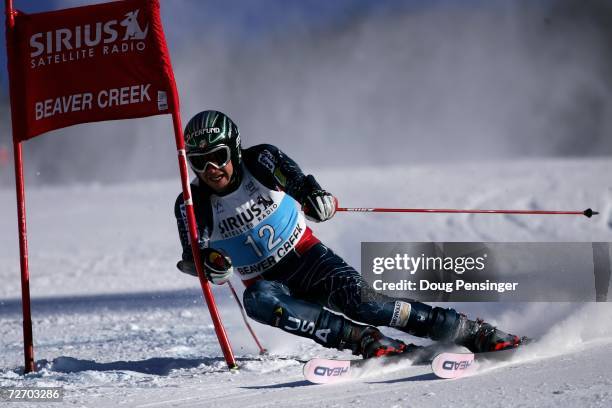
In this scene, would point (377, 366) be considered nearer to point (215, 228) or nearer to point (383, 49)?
point (215, 228)

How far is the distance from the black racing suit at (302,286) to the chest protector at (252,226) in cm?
1

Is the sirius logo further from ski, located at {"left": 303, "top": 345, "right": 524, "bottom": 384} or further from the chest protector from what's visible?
ski, located at {"left": 303, "top": 345, "right": 524, "bottom": 384}

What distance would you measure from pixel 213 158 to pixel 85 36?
1.00 metres

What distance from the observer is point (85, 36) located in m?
4.38

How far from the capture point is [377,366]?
3.75m

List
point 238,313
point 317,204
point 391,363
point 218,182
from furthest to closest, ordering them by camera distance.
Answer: point 238,313, point 218,182, point 317,204, point 391,363

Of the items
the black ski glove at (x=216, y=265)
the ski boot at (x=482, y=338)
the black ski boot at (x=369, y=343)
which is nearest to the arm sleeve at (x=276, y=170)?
the black ski glove at (x=216, y=265)

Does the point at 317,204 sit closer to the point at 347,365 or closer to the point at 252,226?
the point at 252,226

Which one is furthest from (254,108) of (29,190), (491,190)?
(491,190)

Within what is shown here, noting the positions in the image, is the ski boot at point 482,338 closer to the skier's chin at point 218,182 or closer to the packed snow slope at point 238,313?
the packed snow slope at point 238,313

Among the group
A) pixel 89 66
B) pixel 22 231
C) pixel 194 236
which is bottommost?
pixel 194 236

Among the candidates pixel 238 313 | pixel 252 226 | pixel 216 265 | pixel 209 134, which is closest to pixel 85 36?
pixel 209 134

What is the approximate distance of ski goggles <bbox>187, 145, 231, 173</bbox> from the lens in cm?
411

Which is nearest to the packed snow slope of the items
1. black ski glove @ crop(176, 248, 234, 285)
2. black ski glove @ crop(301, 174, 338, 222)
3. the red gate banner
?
black ski glove @ crop(176, 248, 234, 285)
